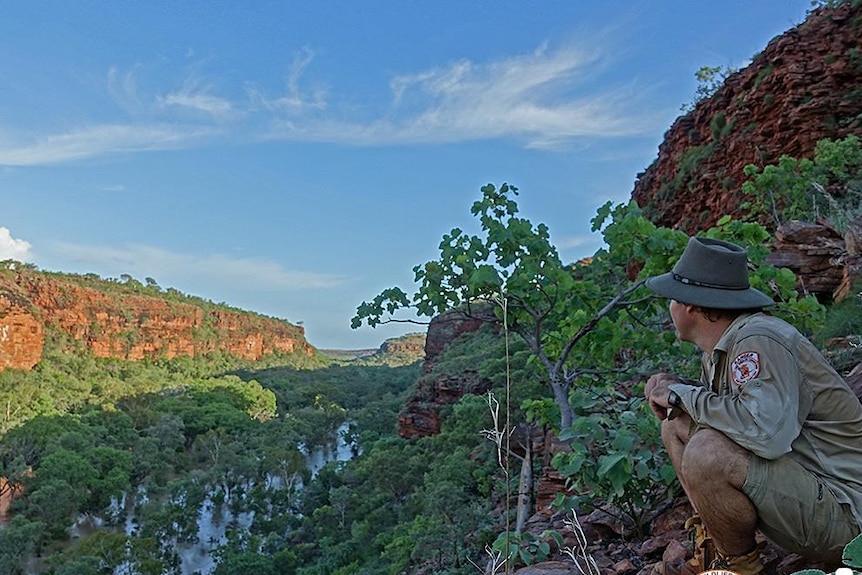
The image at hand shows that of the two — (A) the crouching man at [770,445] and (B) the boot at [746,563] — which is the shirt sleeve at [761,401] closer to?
(A) the crouching man at [770,445]

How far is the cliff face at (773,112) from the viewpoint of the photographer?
13.9 m

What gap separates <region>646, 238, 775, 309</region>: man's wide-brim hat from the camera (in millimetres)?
1672

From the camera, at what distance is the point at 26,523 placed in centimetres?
2273

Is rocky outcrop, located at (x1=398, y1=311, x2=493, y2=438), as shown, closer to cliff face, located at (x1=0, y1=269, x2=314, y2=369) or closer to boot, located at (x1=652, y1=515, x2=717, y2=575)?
A: boot, located at (x1=652, y1=515, x2=717, y2=575)

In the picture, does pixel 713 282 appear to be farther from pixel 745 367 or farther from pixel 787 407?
pixel 787 407

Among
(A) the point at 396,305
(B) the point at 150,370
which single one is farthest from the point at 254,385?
(A) the point at 396,305

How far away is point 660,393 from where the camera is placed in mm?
1754

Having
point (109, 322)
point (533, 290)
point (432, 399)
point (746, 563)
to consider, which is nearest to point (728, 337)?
point (746, 563)

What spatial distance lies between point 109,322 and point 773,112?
6884cm

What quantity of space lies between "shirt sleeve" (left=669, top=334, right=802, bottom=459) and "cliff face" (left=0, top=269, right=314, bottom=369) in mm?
61278

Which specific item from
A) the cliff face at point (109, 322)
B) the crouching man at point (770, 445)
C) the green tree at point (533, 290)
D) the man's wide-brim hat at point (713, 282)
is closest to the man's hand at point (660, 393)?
the crouching man at point (770, 445)

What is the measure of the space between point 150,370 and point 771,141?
67327mm

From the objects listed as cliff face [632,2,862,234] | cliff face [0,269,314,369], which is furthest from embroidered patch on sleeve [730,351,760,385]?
cliff face [0,269,314,369]

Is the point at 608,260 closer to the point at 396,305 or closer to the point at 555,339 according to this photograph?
the point at 555,339
